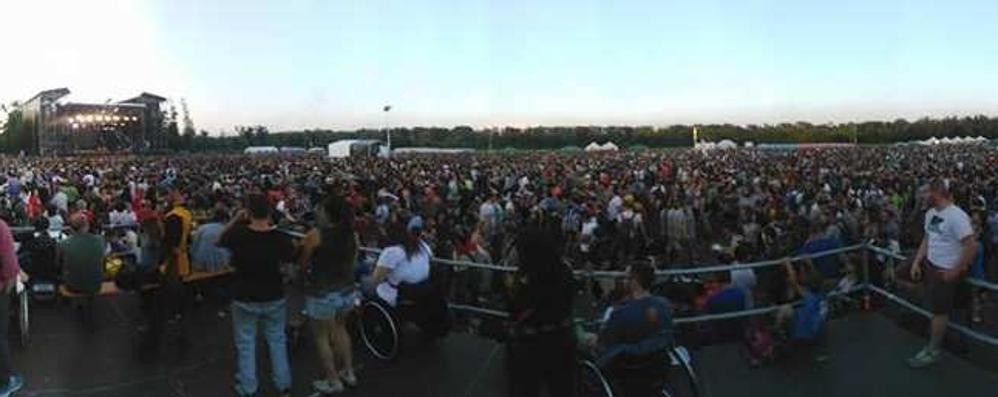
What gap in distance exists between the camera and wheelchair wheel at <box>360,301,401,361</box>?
24.2 feet

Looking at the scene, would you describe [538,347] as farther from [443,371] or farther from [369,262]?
[369,262]

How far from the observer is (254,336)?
6207mm

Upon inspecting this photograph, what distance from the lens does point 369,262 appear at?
911 centimetres

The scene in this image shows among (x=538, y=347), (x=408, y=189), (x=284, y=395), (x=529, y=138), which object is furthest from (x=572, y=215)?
(x=529, y=138)

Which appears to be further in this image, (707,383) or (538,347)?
(707,383)

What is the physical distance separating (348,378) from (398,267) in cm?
102

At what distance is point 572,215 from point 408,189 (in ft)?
22.5

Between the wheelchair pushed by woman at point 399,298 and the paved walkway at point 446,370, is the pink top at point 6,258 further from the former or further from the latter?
the wheelchair pushed by woman at point 399,298

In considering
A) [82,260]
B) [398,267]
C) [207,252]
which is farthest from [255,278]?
[82,260]

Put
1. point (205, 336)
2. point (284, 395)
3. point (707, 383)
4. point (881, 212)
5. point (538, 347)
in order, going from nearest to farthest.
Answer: point (538, 347) → point (284, 395) → point (707, 383) → point (205, 336) → point (881, 212)

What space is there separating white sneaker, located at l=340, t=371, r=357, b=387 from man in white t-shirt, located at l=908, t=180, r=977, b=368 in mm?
4231

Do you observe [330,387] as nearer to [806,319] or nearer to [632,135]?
[806,319]

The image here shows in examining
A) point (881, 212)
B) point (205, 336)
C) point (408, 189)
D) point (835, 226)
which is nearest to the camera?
point (205, 336)

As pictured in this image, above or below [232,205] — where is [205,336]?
below
